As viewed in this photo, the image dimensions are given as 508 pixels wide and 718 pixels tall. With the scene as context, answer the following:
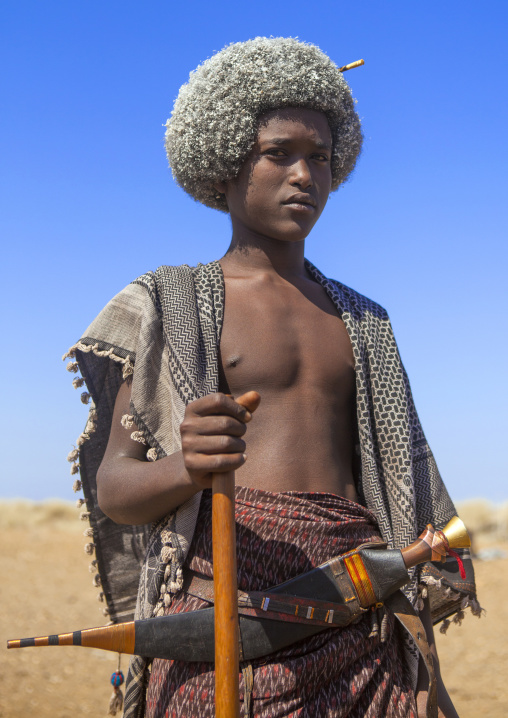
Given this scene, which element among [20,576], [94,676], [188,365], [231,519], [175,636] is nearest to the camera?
[231,519]

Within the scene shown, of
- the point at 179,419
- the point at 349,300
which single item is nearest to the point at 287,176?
the point at 349,300

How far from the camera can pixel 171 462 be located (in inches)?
86.2

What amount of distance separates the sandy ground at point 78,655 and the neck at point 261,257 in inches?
82.2

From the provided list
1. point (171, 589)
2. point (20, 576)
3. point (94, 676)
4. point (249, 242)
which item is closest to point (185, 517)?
point (171, 589)

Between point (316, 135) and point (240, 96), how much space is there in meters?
0.31

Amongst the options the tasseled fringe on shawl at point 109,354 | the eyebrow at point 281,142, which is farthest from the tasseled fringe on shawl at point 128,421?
the eyebrow at point 281,142

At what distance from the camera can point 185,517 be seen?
2.32 m

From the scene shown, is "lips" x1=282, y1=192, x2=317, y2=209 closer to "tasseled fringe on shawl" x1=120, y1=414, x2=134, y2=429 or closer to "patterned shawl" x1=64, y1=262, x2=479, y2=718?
"patterned shawl" x1=64, y1=262, x2=479, y2=718

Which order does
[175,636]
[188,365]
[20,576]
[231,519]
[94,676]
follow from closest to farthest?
[231,519] → [175,636] → [188,365] → [94,676] → [20,576]

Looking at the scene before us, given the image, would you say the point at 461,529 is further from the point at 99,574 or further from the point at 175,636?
the point at 99,574

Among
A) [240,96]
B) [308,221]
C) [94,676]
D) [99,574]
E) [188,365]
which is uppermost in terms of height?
[240,96]

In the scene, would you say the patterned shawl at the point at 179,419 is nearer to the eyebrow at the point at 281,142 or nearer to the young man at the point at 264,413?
the young man at the point at 264,413

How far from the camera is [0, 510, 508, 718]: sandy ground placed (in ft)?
20.5

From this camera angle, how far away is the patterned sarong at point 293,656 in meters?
Result: 2.21
